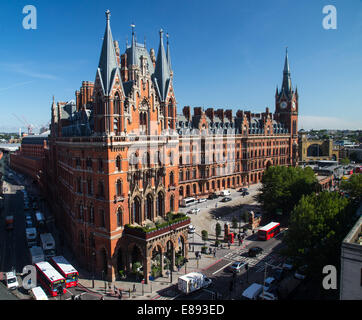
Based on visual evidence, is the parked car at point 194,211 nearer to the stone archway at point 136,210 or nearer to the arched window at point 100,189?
the stone archway at point 136,210

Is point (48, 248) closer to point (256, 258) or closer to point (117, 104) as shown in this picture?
point (117, 104)

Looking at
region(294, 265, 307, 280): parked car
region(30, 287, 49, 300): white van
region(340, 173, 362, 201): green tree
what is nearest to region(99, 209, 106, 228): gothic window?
region(30, 287, 49, 300): white van

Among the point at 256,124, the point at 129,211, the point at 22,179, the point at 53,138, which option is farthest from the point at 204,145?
the point at 22,179

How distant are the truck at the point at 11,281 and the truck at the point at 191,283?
81.8ft

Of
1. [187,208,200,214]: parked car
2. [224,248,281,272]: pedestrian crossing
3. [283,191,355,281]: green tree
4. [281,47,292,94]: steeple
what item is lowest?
[224,248,281,272]: pedestrian crossing

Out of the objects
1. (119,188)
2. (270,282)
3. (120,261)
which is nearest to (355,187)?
(270,282)

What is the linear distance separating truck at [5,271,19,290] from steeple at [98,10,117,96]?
105ft

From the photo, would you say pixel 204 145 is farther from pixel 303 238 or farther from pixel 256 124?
pixel 303 238

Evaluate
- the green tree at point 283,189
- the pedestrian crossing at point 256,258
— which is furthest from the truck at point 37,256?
the green tree at point 283,189

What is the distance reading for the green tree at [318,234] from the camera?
38.8 meters

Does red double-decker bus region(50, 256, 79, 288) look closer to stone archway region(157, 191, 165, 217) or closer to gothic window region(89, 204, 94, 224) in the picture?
gothic window region(89, 204, 94, 224)

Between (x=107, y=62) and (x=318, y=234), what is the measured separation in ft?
135

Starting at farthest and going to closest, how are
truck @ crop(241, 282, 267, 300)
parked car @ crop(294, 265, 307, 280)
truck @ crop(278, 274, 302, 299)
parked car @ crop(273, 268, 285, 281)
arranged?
parked car @ crop(273, 268, 285, 281) → parked car @ crop(294, 265, 307, 280) → truck @ crop(278, 274, 302, 299) → truck @ crop(241, 282, 267, 300)

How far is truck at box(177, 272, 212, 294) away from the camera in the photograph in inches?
1651
